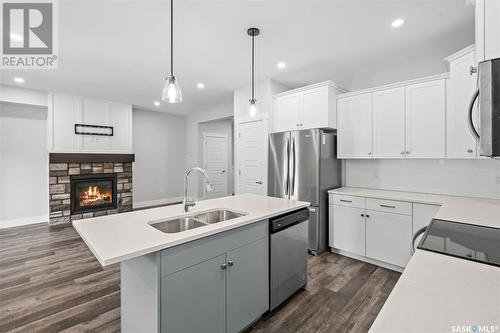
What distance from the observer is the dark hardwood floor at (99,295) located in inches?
73.5

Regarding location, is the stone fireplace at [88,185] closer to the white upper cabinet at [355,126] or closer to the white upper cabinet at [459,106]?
the white upper cabinet at [355,126]

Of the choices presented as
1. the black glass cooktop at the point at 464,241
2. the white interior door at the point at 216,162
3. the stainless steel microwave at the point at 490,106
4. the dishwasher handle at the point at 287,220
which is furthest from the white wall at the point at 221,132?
the stainless steel microwave at the point at 490,106

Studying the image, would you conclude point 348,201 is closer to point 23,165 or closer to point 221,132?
point 221,132

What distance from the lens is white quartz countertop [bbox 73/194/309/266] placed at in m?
1.14

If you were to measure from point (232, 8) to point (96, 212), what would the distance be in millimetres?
5241

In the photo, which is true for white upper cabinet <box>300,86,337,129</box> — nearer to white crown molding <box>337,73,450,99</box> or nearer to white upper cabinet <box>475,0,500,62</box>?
white crown molding <box>337,73,450,99</box>

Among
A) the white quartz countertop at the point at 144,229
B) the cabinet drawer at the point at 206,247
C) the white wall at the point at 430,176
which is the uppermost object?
the white wall at the point at 430,176

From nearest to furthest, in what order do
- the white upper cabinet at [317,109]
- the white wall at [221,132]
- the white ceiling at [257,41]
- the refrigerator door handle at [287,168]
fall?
the white ceiling at [257,41], the white upper cabinet at [317,109], the refrigerator door handle at [287,168], the white wall at [221,132]

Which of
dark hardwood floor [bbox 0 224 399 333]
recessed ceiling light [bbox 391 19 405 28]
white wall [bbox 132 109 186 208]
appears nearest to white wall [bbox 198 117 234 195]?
white wall [bbox 132 109 186 208]

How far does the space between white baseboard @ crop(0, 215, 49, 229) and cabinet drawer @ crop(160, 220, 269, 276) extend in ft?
17.4

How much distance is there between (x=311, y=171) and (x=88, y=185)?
4.96 m

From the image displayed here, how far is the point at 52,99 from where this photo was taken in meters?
4.55

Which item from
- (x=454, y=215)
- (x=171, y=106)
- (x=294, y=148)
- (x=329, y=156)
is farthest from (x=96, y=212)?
(x=454, y=215)

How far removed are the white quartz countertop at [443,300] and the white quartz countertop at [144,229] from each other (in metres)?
1.04
